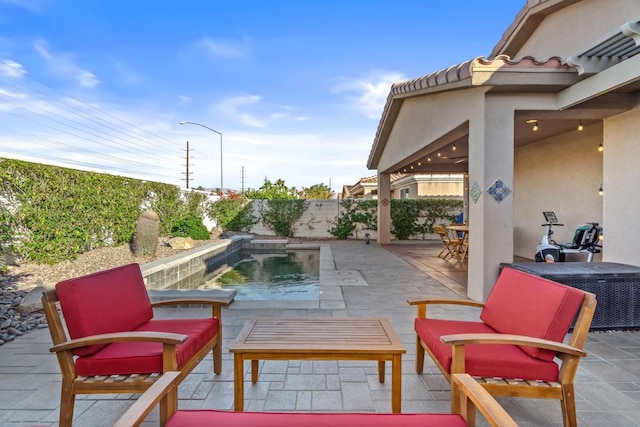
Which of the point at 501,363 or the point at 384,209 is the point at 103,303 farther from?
the point at 384,209

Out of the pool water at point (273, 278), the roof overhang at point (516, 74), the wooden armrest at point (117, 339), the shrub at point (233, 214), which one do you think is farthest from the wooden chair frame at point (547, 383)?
the shrub at point (233, 214)

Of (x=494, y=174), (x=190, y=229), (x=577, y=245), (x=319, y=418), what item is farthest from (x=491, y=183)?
(x=190, y=229)

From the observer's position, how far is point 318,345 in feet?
6.95

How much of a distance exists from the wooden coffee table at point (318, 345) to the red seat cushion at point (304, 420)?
540 millimetres

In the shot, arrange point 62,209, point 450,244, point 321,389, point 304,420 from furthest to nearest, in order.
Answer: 1. point 450,244
2. point 62,209
3. point 321,389
4. point 304,420

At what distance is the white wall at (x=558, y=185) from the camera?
648 centimetres

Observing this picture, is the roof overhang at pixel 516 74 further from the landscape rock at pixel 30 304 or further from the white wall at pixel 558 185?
the landscape rock at pixel 30 304

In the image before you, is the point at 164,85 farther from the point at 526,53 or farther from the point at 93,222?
the point at 526,53

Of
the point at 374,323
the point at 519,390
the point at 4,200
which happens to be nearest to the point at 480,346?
the point at 519,390

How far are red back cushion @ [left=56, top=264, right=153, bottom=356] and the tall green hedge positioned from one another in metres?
5.03

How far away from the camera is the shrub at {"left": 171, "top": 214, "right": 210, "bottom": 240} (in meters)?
11.3

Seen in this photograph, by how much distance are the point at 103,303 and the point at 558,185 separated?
8733 millimetres

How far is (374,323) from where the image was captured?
2.57 m

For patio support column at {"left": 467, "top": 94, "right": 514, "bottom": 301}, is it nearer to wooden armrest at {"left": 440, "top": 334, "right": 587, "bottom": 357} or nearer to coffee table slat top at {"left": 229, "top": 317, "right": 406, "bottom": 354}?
coffee table slat top at {"left": 229, "top": 317, "right": 406, "bottom": 354}
